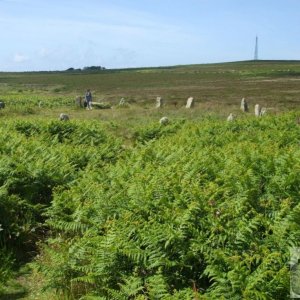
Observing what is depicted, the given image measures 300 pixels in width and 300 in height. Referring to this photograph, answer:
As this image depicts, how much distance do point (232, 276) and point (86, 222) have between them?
365 centimetres

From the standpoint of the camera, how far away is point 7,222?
29.7ft

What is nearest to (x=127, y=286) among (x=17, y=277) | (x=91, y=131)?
(x=17, y=277)

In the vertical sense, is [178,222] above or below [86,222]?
above

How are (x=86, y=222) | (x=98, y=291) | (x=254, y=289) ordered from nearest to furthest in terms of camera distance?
(x=254, y=289) < (x=98, y=291) < (x=86, y=222)

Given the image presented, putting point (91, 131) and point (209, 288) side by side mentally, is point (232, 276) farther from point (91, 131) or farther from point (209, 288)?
point (91, 131)

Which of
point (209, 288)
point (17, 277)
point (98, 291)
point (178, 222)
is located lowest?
point (17, 277)

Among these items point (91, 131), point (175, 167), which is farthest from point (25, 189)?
point (91, 131)

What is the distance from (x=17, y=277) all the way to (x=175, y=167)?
12.4 ft

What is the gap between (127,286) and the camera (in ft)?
17.9

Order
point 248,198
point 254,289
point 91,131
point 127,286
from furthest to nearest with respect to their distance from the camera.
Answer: point 91,131 < point 248,198 < point 127,286 < point 254,289

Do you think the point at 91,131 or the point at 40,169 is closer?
the point at 40,169

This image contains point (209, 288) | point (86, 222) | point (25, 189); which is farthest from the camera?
point (25, 189)

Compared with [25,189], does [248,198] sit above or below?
above

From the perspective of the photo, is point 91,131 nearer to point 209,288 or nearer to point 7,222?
point 7,222
